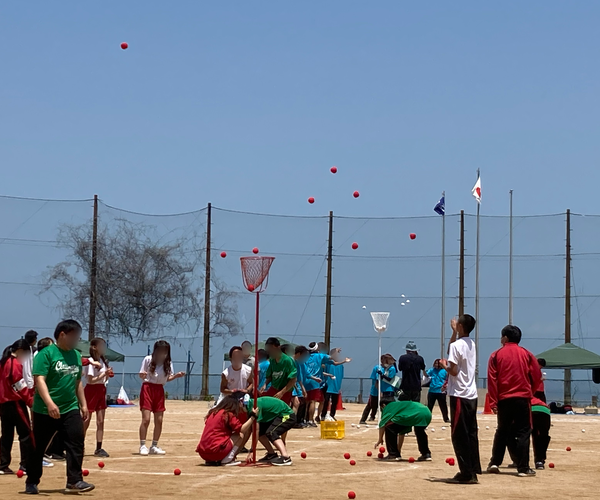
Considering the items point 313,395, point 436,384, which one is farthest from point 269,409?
point 436,384

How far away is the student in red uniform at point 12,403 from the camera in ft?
36.0

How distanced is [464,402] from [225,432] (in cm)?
325

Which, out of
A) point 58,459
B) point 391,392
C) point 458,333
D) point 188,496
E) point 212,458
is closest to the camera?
point 188,496

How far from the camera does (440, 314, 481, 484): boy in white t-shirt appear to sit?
1055 centimetres

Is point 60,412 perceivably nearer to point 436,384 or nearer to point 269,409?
point 269,409

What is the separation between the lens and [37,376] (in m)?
9.38

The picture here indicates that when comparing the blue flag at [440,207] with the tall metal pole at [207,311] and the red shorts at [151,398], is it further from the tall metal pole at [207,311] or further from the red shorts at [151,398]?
the red shorts at [151,398]

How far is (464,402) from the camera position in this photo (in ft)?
35.0

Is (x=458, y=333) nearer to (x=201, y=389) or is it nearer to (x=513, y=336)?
(x=513, y=336)

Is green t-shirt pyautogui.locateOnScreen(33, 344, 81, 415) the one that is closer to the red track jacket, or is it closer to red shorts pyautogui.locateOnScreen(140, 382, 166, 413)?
red shorts pyautogui.locateOnScreen(140, 382, 166, 413)

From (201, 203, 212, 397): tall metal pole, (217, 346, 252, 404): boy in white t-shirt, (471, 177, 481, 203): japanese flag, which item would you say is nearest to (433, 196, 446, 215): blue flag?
(471, 177, 481, 203): japanese flag

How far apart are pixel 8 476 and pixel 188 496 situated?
2.85 meters

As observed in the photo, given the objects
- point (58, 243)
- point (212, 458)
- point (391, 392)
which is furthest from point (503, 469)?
point (58, 243)

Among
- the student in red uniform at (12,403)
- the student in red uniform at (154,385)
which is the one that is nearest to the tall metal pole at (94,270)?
the student in red uniform at (154,385)
